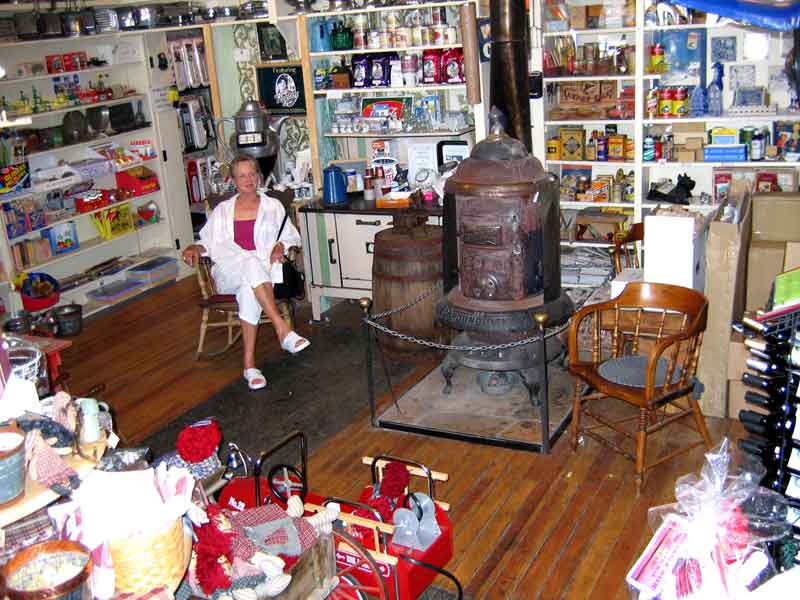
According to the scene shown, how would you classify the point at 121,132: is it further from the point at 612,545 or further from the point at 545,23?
the point at 612,545

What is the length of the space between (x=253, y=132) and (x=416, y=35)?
56.4 inches

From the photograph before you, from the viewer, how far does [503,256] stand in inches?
167

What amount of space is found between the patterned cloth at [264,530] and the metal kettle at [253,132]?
422 centimetres

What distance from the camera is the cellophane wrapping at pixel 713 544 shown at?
1747 mm

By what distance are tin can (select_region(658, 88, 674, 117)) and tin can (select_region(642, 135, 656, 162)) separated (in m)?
0.17

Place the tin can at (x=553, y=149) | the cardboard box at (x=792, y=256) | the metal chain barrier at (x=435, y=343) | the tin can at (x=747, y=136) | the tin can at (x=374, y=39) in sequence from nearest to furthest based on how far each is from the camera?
the cardboard box at (x=792, y=256), the metal chain barrier at (x=435, y=343), the tin can at (x=747, y=136), the tin can at (x=374, y=39), the tin can at (x=553, y=149)

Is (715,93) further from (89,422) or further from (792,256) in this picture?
(89,422)

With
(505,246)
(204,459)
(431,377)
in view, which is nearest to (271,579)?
(204,459)

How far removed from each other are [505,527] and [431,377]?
149cm

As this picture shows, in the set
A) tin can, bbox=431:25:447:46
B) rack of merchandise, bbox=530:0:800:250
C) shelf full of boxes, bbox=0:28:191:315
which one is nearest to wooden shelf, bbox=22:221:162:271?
shelf full of boxes, bbox=0:28:191:315

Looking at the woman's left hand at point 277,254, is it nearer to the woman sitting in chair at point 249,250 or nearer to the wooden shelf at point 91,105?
the woman sitting in chair at point 249,250

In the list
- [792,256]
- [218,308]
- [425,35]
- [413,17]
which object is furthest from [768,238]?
[218,308]

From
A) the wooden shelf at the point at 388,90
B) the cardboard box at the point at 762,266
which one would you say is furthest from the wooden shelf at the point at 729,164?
the wooden shelf at the point at 388,90

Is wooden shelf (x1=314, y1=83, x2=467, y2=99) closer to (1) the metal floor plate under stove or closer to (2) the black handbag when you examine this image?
(2) the black handbag
